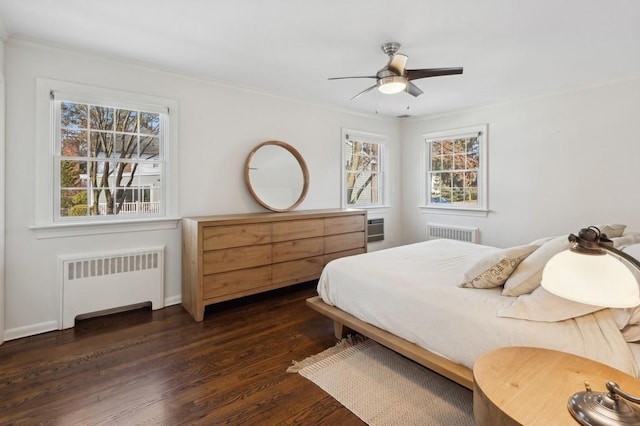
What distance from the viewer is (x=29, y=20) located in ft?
7.69

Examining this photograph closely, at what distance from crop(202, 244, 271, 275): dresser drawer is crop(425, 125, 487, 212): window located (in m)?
3.07

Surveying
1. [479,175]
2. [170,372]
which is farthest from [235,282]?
[479,175]

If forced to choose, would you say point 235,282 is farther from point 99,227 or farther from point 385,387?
point 385,387

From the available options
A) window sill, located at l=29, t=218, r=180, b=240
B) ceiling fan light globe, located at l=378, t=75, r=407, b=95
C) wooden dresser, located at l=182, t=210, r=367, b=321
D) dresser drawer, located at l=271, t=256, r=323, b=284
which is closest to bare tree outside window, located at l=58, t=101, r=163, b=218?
window sill, located at l=29, t=218, r=180, b=240

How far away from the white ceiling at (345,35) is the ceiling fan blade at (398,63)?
0.18 metres

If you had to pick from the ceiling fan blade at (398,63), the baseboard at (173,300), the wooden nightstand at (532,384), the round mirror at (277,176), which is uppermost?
the ceiling fan blade at (398,63)

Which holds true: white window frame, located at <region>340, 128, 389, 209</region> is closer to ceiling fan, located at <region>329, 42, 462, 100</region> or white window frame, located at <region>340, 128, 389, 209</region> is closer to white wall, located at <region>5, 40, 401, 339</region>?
white wall, located at <region>5, 40, 401, 339</region>

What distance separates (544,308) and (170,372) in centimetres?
231

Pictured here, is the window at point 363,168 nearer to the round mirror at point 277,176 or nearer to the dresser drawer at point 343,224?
the dresser drawer at point 343,224

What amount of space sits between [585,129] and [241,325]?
431cm

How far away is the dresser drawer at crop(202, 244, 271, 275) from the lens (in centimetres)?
309

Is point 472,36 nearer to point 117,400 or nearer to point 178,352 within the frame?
point 178,352

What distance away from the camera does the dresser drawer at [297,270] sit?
3.59 metres

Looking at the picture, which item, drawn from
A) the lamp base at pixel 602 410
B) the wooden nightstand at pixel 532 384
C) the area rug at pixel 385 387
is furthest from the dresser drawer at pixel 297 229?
the lamp base at pixel 602 410
